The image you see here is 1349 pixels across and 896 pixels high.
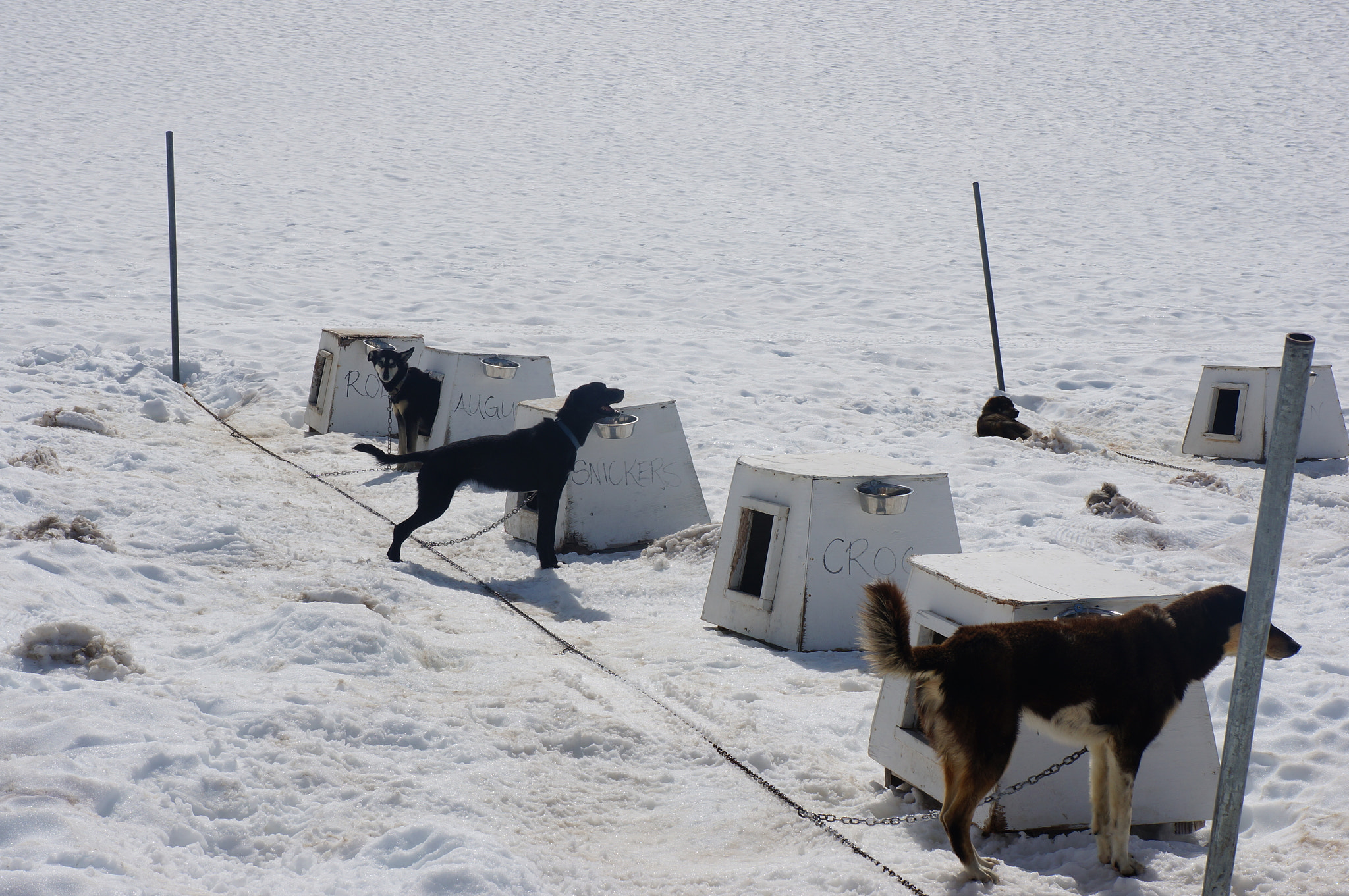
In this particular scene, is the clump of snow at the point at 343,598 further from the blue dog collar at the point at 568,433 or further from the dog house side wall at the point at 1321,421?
the dog house side wall at the point at 1321,421

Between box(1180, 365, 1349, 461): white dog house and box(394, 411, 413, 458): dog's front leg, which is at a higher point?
box(1180, 365, 1349, 461): white dog house

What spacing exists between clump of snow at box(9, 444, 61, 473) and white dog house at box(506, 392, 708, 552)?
2888mm

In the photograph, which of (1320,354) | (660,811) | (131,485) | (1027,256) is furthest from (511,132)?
(660,811)

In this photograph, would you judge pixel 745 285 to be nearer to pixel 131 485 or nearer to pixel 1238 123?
pixel 131 485

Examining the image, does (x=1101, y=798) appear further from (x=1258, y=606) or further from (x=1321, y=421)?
(x=1321, y=421)

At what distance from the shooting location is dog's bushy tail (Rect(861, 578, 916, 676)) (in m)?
3.04

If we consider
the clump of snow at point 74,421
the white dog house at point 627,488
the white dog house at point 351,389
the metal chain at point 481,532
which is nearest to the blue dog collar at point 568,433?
the white dog house at point 627,488

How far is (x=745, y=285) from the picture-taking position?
18.5 m

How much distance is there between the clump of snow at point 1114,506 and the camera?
7.54 metres

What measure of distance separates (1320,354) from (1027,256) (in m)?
→ 6.92

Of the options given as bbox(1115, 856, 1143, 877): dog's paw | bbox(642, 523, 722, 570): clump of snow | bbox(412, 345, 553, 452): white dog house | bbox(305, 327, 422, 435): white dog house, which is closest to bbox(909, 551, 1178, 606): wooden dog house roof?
bbox(1115, 856, 1143, 877): dog's paw

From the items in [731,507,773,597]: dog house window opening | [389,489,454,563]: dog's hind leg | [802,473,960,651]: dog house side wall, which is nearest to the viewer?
Answer: [802,473,960,651]: dog house side wall

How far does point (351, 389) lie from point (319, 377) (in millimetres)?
468

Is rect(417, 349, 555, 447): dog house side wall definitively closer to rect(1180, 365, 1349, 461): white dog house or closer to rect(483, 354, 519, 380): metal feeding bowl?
rect(483, 354, 519, 380): metal feeding bowl
